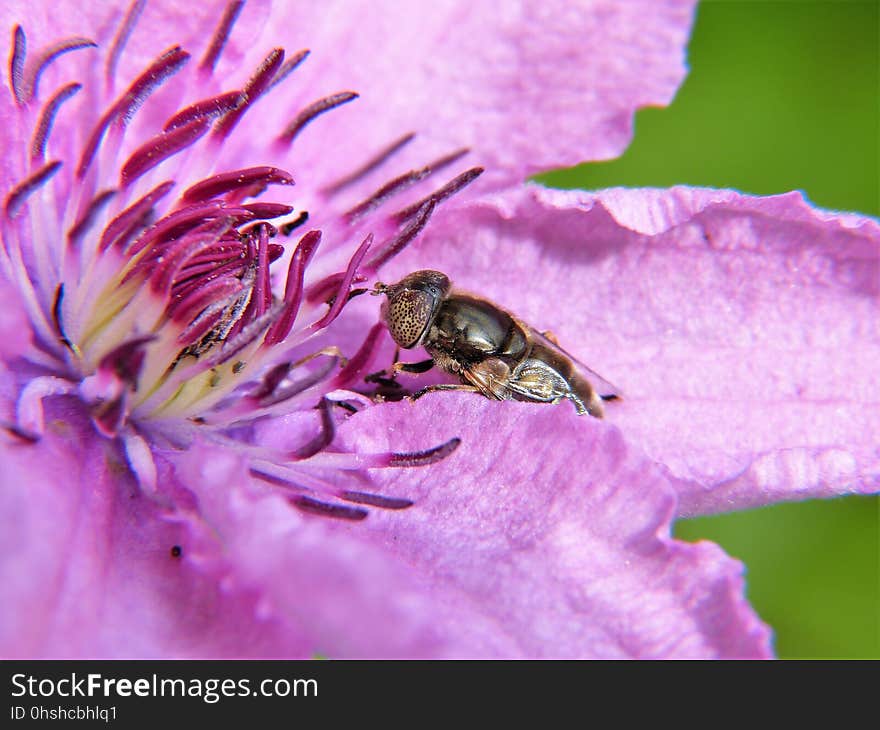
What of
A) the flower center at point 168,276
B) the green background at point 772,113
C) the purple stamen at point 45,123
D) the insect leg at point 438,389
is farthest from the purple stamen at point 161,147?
the green background at point 772,113

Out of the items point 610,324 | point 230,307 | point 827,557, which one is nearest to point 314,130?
point 230,307

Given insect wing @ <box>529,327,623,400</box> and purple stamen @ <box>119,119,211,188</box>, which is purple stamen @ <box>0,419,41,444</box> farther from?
insect wing @ <box>529,327,623,400</box>

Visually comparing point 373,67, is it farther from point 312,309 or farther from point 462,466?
point 462,466

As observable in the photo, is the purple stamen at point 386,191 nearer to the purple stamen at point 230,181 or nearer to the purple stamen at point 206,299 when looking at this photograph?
the purple stamen at point 230,181

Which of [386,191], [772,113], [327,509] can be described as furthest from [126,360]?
[772,113]

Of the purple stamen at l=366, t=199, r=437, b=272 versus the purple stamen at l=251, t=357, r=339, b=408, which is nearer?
the purple stamen at l=251, t=357, r=339, b=408

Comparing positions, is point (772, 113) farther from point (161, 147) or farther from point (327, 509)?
point (327, 509)

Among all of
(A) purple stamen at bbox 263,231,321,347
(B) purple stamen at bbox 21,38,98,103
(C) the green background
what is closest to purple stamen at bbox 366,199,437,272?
(A) purple stamen at bbox 263,231,321,347
